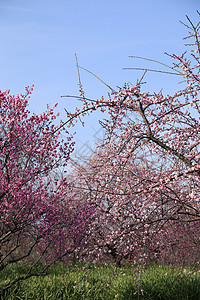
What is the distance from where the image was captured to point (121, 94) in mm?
5145

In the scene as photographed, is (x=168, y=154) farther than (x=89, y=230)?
No

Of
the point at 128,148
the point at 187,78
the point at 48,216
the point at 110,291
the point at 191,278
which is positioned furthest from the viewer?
the point at 48,216

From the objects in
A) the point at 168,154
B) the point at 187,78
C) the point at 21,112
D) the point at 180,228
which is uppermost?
the point at 21,112

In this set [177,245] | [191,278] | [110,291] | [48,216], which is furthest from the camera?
[177,245]


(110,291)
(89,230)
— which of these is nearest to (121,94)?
(110,291)

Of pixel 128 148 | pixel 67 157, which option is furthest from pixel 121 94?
pixel 67 157

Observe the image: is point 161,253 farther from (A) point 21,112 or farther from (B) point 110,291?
(A) point 21,112

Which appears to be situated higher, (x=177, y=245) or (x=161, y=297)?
(x=177, y=245)

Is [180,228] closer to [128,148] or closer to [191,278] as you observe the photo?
[191,278]

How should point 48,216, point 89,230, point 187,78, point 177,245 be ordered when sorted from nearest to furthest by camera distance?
point 187,78 < point 48,216 < point 89,230 < point 177,245

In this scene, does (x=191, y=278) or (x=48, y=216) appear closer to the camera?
(x=191, y=278)

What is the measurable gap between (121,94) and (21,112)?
138 inches

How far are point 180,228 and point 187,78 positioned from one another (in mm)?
6053

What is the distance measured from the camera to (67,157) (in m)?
7.78
